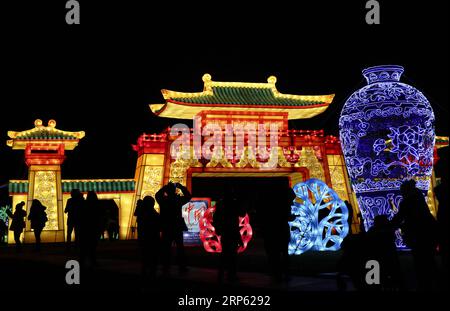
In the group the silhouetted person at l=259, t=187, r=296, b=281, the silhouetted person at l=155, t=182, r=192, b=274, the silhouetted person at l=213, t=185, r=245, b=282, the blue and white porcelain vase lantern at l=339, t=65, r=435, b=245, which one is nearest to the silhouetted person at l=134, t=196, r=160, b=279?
the silhouetted person at l=155, t=182, r=192, b=274

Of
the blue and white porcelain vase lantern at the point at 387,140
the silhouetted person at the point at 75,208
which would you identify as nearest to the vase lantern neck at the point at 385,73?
the blue and white porcelain vase lantern at the point at 387,140

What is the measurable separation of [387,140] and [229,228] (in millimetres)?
5993

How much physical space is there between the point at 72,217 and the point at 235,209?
4.38m

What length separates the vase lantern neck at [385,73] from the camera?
562 inches

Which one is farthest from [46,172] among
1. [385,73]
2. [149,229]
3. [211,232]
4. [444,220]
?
[444,220]

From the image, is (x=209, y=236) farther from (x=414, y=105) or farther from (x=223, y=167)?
(x=223, y=167)

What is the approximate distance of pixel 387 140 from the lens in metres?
13.7

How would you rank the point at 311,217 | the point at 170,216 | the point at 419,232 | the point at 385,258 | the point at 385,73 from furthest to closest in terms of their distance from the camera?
the point at 311,217
the point at 385,73
the point at 170,216
the point at 419,232
the point at 385,258

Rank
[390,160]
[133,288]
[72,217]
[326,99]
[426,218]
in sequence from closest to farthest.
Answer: [426,218] < [133,288] < [72,217] < [390,160] < [326,99]

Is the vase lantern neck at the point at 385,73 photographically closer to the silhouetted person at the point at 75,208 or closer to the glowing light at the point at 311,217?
the glowing light at the point at 311,217

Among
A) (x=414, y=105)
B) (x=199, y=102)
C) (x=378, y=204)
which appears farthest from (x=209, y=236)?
(x=199, y=102)

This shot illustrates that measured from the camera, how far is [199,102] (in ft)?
88.2

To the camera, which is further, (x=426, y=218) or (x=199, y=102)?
(x=199, y=102)

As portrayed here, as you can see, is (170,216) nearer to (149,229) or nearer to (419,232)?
(149,229)
